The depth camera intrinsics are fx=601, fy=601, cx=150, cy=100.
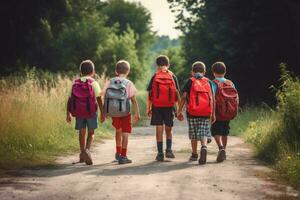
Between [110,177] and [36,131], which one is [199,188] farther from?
[36,131]

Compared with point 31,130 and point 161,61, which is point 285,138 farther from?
point 31,130

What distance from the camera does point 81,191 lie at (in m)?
7.16

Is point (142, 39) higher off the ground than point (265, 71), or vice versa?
point (142, 39)

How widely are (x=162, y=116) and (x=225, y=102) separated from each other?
43.7 inches

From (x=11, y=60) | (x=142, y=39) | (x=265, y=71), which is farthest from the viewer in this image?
(x=142, y=39)

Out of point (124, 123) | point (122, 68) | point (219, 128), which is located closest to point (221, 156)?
point (219, 128)

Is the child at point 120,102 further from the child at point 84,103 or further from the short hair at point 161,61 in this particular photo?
the short hair at point 161,61

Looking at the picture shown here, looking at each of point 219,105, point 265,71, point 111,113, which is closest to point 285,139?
point 219,105

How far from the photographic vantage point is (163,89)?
1013 centimetres

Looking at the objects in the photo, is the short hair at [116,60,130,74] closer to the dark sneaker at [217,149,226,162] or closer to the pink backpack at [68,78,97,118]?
the pink backpack at [68,78,97,118]

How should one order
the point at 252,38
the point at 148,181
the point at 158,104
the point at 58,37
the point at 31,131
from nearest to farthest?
the point at 148,181 → the point at 158,104 → the point at 31,131 → the point at 252,38 → the point at 58,37

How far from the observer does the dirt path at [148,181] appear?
6.95 metres

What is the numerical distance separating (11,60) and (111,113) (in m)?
15.6

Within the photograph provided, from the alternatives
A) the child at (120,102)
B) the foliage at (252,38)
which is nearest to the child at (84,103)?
the child at (120,102)
